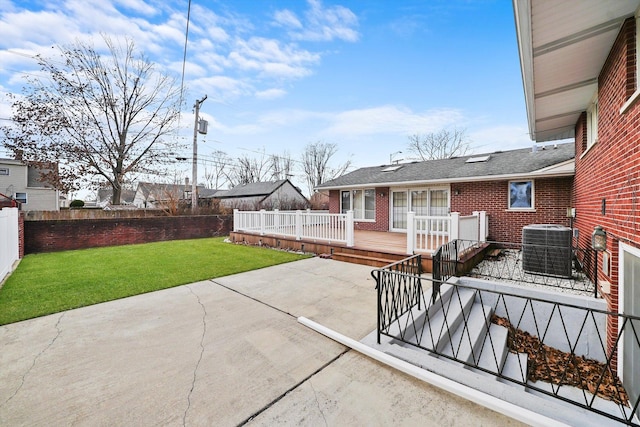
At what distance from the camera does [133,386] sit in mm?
2281

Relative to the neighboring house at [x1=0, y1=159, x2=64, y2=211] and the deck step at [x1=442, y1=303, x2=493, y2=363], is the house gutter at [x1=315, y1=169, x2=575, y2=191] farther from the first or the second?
the neighboring house at [x1=0, y1=159, x2=64, y2=211]

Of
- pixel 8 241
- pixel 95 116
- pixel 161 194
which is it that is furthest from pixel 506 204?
pixel 161 194

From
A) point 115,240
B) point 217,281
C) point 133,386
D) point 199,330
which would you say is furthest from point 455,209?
point 115,240

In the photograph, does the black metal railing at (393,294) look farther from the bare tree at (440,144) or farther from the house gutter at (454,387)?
the bare tree at (440,144)

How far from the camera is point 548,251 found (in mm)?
5500

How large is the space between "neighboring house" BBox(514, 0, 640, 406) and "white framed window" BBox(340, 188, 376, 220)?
7519 millimetres

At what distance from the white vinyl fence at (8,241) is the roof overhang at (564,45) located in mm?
9614

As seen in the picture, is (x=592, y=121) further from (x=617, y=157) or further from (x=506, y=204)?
(x=506, y=204)

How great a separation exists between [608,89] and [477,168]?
240 inches

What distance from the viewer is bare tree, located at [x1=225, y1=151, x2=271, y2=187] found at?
34.4m

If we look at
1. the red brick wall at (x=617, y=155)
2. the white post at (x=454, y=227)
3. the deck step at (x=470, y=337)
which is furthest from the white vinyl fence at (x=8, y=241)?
the red brick wall at (x=617, y=155)

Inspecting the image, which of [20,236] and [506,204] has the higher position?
[506,204]

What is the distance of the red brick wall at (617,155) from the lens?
2.70m

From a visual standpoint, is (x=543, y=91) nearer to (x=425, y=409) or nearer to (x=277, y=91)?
(x=425, y=409)
